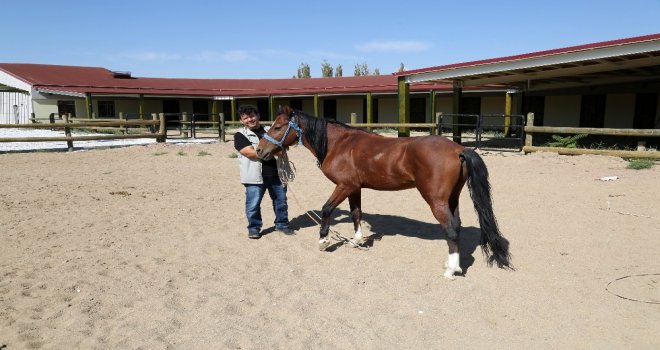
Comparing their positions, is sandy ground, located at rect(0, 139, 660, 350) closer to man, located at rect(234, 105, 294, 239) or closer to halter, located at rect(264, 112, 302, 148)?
man, located at rect(234, 105, 294, 239)

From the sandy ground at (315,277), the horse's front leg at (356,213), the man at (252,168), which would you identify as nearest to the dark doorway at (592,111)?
the sandy ground at (315,277)

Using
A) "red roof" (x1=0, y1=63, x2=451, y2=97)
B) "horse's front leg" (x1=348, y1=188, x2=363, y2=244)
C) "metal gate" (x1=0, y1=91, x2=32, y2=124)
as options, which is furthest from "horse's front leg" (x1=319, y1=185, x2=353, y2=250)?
"metal gate" (x1=0, y1=91, x2=32, y2=124)

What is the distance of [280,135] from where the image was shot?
4.89 metres

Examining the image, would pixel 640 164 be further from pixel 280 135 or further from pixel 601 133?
pixel 280 135

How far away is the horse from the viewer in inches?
160

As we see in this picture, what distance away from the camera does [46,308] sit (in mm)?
3318

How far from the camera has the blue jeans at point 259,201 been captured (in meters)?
5.26

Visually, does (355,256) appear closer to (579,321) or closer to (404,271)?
(404,271)

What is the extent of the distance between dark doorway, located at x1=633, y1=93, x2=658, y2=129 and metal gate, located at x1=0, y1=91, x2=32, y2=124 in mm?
30222

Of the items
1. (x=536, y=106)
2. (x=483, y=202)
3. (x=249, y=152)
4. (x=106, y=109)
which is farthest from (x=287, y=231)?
(x=106, y=109)

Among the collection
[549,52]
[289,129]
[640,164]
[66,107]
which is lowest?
[640,164]

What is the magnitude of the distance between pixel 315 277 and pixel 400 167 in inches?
52.1

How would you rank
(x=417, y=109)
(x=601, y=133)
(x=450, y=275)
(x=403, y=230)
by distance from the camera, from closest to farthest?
(x=450, y=275) < (x=403, y=230) < (x=601, y=133) < (x=417, y=109)

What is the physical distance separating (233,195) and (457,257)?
182 inches
